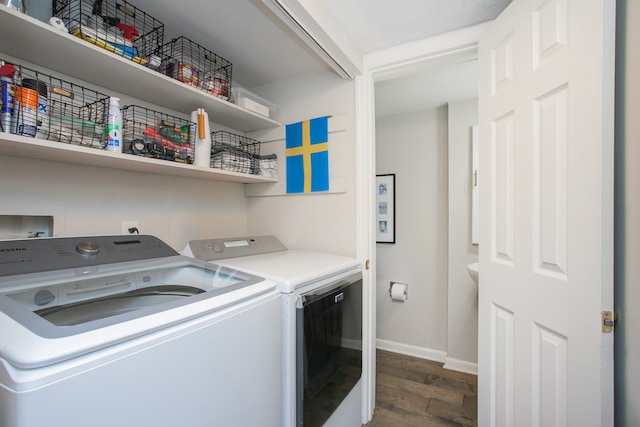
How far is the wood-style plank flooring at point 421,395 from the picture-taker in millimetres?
1774

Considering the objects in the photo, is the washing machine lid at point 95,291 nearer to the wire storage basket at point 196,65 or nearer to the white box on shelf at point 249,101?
the wire storage basket at point 196,65

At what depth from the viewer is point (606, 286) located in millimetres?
828

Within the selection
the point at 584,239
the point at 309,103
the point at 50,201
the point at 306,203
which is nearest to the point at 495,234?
the point at 584,239

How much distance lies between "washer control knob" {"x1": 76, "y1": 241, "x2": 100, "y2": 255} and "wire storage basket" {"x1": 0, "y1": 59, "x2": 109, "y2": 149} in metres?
0.38

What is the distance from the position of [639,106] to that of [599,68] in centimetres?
16

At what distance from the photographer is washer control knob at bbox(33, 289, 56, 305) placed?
0.77 m

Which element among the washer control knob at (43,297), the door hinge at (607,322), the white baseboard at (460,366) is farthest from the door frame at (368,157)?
the washer control knob at (43,297)

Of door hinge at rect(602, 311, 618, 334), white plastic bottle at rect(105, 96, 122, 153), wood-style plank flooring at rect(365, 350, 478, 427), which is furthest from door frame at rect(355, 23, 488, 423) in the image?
white plastic bottle at rect(105, 96, 122, 153)

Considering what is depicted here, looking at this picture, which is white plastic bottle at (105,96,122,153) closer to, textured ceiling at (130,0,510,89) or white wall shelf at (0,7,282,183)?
white wall shelf at (0,7,282,183)

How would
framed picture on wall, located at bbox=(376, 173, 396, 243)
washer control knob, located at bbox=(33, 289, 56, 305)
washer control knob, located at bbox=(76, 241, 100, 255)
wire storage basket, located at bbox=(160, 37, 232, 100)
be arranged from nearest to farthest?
washer control knob, located at bbox=(33, 289, 56, 305), washer control knob, located at bbox=(76, 241, 100, 255), wire storage basket, located at bbox=(160, 37, 232, 100), framed picture on wall, located at bbox=(376, 173, 396, 243)

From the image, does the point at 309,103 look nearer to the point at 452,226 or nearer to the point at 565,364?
the point at 452,226

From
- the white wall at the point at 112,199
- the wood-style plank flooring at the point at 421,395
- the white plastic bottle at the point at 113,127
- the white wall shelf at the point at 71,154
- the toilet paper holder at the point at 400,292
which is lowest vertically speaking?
the wood-style plank flooring at the point at 421,395

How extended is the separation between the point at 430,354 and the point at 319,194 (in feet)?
6.06

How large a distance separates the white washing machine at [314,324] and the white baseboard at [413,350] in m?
1.10
